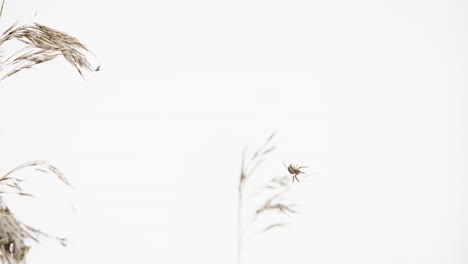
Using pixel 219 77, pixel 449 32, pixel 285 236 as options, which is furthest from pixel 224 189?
pixel 449 32

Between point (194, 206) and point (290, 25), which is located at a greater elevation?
point (290, 25)

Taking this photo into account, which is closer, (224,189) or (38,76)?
(38,76)

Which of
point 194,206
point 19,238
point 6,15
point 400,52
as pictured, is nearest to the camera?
point 19,238

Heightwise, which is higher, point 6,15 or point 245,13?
point 245,13

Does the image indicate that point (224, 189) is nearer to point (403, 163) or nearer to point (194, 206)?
point (194, 206)

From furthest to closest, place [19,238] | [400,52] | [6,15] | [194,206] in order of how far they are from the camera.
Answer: [400,52] < [194,206] < [6,15] < [19,238]

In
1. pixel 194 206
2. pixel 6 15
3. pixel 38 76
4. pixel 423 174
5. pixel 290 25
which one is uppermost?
pixel 290 25

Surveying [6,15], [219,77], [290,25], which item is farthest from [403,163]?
[6,15]

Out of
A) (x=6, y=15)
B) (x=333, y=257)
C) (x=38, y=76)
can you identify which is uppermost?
(x=6, y=15)

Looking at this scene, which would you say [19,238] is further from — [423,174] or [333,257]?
[423,174]
